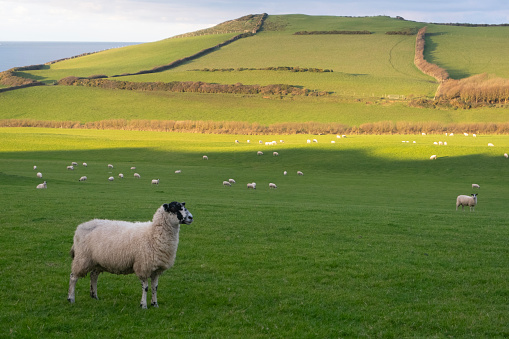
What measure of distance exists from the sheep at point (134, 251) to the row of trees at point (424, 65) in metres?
102

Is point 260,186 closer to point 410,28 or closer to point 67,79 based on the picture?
point 67,79

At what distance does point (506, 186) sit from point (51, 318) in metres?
38.8

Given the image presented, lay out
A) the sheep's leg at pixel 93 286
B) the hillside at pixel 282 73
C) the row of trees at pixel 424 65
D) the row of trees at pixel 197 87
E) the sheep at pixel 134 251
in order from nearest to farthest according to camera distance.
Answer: the sheep at pixel 134 251 → the sheep's leg at pixel 93 286 → the hillside at pixel 282 73 → the row of trees at pixel 197 87 → the row of trees at pixel 424 65

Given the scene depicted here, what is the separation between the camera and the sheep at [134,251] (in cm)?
1060

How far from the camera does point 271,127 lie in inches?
3196

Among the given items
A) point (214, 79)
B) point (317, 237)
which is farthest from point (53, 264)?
point (214, 79)

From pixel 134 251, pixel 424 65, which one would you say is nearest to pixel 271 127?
pixel 424 65

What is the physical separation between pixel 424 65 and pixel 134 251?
379 feet

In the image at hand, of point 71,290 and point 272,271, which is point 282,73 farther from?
point 71,290

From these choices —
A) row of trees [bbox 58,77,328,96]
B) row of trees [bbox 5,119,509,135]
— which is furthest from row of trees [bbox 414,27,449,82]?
row of trees [bbox 5,119,509,135]

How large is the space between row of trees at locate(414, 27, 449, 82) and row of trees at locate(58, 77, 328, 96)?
25.2m

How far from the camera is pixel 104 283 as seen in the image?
12.0 metres

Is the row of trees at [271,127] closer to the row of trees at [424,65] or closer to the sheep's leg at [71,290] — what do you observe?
the row of trees at [424,65]

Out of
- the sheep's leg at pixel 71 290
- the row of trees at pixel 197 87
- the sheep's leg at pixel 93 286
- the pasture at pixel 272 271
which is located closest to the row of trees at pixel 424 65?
the row of trees at pixel 197 87
